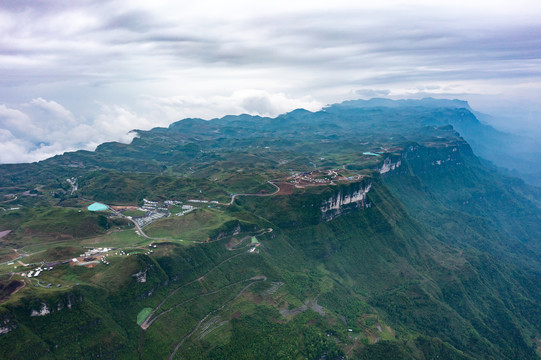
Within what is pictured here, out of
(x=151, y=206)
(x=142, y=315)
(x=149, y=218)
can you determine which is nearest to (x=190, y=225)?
(x=149, y=218)

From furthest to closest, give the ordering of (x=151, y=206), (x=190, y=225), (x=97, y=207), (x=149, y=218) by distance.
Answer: (x=151, y=206), (x=97, y=207), (x=149, y=218), (x=190, y=225)

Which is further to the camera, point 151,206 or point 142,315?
point 151,206

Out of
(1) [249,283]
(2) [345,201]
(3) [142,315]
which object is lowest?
(1) [249,283]

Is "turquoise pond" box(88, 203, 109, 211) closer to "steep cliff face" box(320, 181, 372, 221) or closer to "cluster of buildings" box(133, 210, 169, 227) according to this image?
"cluster of buildings" box(133, 210, 169, 227)

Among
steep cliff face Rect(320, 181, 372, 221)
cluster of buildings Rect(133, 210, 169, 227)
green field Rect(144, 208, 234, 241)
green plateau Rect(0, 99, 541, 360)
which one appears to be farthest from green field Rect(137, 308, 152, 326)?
steep cliff face Rect(320, 181, 372, 221)

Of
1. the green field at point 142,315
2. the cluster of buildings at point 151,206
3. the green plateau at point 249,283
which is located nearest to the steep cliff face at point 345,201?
the green plateau at point 249,283

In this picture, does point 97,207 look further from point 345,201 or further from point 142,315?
point 345,201

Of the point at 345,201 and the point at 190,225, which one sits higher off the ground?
the point at 190,225

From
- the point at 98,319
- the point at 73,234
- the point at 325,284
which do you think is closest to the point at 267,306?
the point at 325,284
